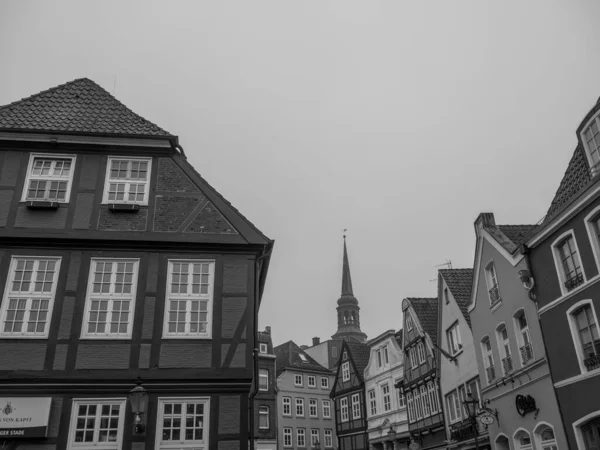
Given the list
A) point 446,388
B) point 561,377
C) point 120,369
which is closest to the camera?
point 120,369

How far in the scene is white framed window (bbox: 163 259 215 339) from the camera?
1537 cm

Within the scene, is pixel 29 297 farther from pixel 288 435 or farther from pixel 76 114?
pixel 288 435

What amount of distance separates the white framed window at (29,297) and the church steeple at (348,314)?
103570 millimetres

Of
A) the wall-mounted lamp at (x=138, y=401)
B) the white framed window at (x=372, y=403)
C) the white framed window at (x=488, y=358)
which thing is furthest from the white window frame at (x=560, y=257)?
the white framed window at (x=372, y=403)

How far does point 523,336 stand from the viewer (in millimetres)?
19828

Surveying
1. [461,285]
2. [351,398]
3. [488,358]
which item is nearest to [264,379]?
[351,398]

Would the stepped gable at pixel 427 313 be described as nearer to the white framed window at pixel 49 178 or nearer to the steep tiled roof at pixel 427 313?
the steep tiled roof at pixel 427 313

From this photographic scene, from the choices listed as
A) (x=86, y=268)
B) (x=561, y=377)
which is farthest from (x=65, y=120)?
(x=561, y=377)

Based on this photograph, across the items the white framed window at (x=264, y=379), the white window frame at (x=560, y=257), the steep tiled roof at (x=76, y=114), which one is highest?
the steep tiled roof at (x=76, y=114)

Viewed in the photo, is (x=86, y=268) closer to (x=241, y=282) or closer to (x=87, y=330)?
(x=87, y=330)

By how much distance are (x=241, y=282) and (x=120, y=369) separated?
13.0ft

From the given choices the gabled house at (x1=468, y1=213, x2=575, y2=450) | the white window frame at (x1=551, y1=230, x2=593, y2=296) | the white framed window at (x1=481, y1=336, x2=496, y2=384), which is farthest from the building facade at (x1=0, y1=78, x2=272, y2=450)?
Result: the white framed window at (x1=481, y1=336, x2=496, y2=384)

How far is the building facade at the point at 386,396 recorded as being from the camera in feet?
117

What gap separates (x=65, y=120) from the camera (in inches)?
697
